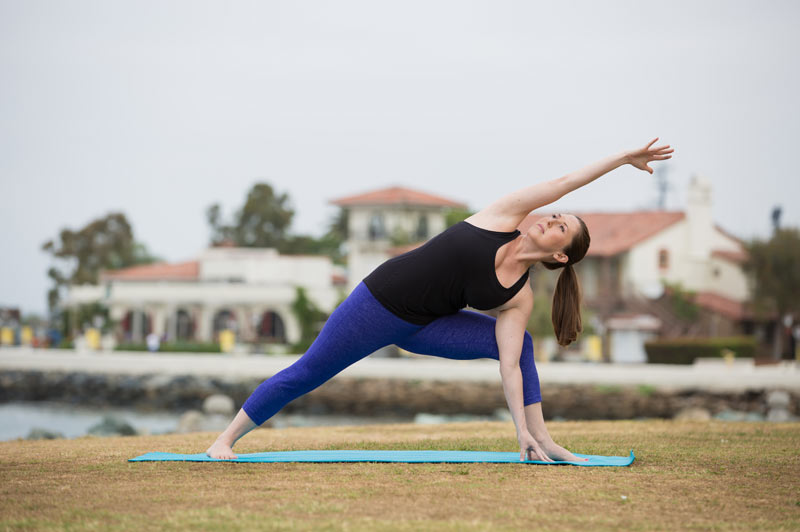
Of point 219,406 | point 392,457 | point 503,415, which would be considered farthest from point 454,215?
point 392,457

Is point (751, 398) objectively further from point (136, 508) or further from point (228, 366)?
point (136, 508)

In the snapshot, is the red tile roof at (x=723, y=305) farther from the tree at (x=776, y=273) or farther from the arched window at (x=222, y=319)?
→ the arched window at (x=222, y=319)

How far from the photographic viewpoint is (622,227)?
49531 millimetres

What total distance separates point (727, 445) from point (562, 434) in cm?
144

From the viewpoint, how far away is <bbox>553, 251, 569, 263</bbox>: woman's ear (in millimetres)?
5420

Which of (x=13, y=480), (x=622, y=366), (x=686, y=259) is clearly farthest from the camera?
(x=686, y=259)

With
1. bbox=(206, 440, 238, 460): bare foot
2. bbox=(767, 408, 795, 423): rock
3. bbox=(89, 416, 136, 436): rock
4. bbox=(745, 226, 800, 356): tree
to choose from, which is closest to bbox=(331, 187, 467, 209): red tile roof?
bbox=(745, 226, 800, 356): tree

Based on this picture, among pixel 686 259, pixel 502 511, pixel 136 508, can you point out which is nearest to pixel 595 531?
pixel 502 511

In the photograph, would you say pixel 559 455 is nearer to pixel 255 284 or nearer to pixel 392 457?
pixel 392 457

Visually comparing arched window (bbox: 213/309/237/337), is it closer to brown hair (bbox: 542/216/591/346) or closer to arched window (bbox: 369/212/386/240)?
arched window (bbox: 369/212/386/240)

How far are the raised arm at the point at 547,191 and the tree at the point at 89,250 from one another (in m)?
69.8

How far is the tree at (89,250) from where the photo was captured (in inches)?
2862

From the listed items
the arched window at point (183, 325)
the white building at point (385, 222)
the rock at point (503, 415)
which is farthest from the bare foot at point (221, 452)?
the arched window at point (183, 325)

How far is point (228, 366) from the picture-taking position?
3753 centimetres
